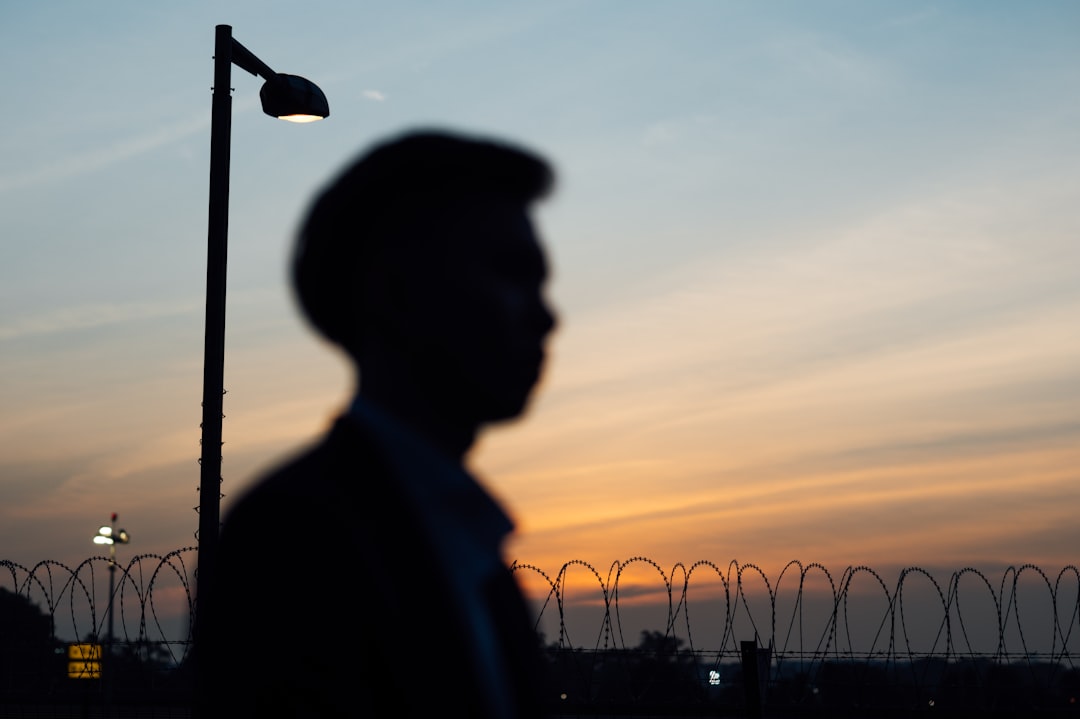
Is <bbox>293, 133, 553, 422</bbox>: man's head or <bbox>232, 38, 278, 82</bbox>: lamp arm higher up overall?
<bbox>232, 38, 278, 82</bbox>: lamp arm

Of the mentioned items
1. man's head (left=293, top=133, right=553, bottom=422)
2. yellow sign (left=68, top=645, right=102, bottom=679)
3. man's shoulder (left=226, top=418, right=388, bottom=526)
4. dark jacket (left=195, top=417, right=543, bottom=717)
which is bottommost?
yellow sign (left=68, top=645, right=102, bottom=679)

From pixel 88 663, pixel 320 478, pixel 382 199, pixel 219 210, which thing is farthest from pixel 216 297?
pixel 88 663

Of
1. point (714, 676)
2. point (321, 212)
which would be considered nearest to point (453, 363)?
point (321, 212)

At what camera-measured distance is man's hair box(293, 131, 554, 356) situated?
1.57 metres

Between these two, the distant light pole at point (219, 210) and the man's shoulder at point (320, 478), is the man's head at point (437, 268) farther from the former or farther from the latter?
the distant light pole at point (219, 210)

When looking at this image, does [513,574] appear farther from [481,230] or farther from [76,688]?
[76,688]

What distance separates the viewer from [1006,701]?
12.4m

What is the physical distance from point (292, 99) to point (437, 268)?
712 cm

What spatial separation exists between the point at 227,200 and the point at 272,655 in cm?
717

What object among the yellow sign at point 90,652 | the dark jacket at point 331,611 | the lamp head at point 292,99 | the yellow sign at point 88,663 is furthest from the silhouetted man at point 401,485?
the yellow sign at point 90,652

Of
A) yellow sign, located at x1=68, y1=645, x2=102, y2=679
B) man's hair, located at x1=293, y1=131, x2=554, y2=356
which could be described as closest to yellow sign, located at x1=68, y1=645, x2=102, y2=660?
yellow sign, located at x1=68, y1=645, x2=102, y2=679

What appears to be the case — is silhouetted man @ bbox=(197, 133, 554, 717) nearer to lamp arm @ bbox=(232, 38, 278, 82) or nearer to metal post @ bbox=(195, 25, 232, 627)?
metal post @ bbox=(195, 25, 232, 627)

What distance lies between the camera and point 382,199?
1.58 m

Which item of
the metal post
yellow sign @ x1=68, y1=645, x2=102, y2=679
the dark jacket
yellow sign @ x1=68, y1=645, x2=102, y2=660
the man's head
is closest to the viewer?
the dark jacket
